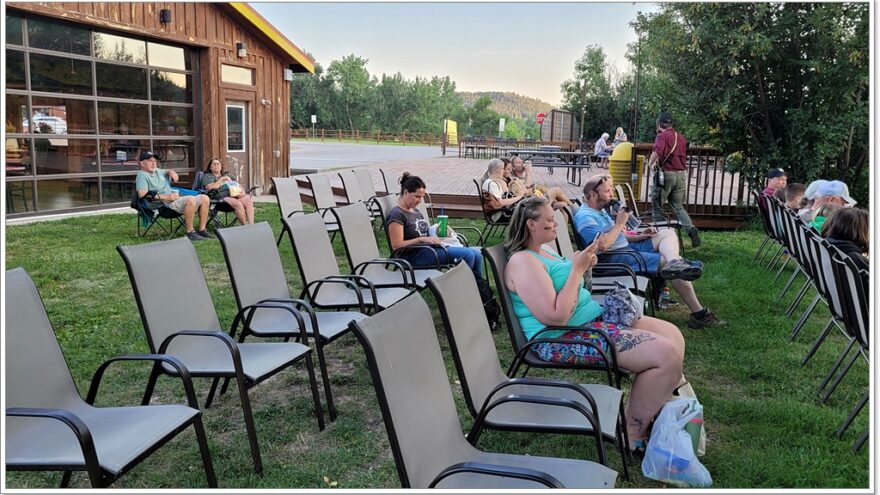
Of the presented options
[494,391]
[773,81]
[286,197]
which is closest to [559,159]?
[773,81]

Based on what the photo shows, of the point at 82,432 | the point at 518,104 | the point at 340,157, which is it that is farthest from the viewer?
the point at 518,104

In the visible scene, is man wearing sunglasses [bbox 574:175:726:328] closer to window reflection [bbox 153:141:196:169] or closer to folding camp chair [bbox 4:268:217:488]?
folding camp chair [bbox 4:268:217:488]

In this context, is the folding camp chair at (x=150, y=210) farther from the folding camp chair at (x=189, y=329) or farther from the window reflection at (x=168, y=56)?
the folding camp chair at (x=189, y=329)

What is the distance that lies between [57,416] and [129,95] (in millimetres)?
10903

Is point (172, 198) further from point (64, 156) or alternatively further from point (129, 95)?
point (129, 95)

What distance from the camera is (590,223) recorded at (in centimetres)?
533

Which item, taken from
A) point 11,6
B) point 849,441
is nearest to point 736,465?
point 849,441

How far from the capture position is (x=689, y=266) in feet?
16.8

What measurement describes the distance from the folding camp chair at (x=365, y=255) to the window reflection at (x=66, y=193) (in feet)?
23.2

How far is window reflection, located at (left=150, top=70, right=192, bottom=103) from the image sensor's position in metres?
12.2

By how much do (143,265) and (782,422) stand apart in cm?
324

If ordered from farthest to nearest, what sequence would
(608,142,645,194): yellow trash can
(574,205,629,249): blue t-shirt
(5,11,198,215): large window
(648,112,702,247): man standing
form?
(608,142,645,194): yellow trash can, (5,11,198,215): large window, (648,112,702,247): man standing, (574,205,629,249): blue t-shirt

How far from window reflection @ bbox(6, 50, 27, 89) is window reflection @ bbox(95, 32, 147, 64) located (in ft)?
4.49

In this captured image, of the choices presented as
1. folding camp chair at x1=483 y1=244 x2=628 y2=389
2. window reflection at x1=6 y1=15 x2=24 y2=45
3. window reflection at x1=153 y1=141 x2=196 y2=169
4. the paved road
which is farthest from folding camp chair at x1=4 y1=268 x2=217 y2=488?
the paved road
